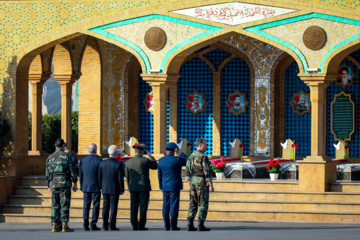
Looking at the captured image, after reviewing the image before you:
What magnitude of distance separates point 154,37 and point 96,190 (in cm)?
517

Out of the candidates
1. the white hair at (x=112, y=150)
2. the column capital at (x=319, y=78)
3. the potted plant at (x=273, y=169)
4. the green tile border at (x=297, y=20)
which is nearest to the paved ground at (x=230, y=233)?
the white hair at (x=112, y=150)

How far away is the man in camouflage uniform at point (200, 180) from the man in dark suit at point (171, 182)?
280mm

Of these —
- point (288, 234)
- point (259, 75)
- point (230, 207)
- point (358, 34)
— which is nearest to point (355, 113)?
point (259, 75)

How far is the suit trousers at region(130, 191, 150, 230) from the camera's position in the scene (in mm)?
13820

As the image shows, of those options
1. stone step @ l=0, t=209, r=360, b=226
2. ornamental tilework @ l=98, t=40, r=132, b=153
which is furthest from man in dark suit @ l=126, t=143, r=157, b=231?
ornamental tilework @ l=98, t=40, r=132, b=153

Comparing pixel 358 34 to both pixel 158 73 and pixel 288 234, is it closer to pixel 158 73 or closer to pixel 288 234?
pixel 158 73

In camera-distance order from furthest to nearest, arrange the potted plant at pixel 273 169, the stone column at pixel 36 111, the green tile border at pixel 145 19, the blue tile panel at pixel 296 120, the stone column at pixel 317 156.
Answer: the blue tile panel at pixel 296 120, the stone column at pixel 36 111, the green tile border at pixel 145 19, the potted plant at pixel 273 169, the stone column at pixel 317 156

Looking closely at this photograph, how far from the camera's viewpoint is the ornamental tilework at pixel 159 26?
714 inches

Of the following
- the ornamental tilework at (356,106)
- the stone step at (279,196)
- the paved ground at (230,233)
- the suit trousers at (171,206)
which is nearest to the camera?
the paved ground at (230,233)

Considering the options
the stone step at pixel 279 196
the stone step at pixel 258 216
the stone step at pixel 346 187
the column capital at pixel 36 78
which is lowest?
the stone step at pixel 258 216

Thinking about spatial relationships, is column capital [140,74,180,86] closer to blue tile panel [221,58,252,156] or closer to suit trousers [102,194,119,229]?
blue tile panel [221,58,252,156]

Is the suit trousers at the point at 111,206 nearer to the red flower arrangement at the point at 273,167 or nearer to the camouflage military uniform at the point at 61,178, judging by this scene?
the camouflage military uniform at the point at 61,178

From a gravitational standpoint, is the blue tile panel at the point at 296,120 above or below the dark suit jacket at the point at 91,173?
above

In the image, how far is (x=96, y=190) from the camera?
14.1 metres
